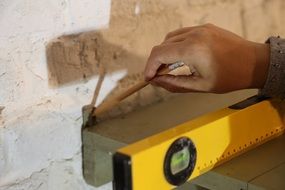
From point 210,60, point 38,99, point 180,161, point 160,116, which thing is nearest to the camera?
point 180,161

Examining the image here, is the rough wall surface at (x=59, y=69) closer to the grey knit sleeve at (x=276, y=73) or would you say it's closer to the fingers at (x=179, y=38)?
the fingers at (x=179, y=38)

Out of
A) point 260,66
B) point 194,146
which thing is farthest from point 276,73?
point 194,146

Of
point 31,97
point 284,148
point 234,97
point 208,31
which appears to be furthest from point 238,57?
point 31,97

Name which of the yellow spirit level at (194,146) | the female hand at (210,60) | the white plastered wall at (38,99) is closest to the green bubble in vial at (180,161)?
Result: the yellow spirit level at (194,146)

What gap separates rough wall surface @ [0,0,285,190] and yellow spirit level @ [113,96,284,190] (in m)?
0.34

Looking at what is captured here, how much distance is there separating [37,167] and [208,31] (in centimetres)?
46

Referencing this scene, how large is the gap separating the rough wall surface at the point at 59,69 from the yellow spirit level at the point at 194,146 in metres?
Result: 0.34

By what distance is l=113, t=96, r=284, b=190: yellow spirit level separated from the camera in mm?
755

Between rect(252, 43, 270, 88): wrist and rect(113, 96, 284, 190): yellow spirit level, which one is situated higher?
rect(252, 43, 270, 88): wrist

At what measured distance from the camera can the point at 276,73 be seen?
1033mm

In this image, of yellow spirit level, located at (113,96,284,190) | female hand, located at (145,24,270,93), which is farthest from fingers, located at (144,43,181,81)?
yellow spirit level, located at (113,96,284,190)

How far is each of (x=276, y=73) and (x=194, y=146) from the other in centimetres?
28

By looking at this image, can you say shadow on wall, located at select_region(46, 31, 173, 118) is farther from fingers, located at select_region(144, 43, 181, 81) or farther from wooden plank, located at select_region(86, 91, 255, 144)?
fingers, located at select_region(144, 43, 181, 81)

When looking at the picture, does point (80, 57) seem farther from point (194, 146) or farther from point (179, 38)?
point (194, 146)
